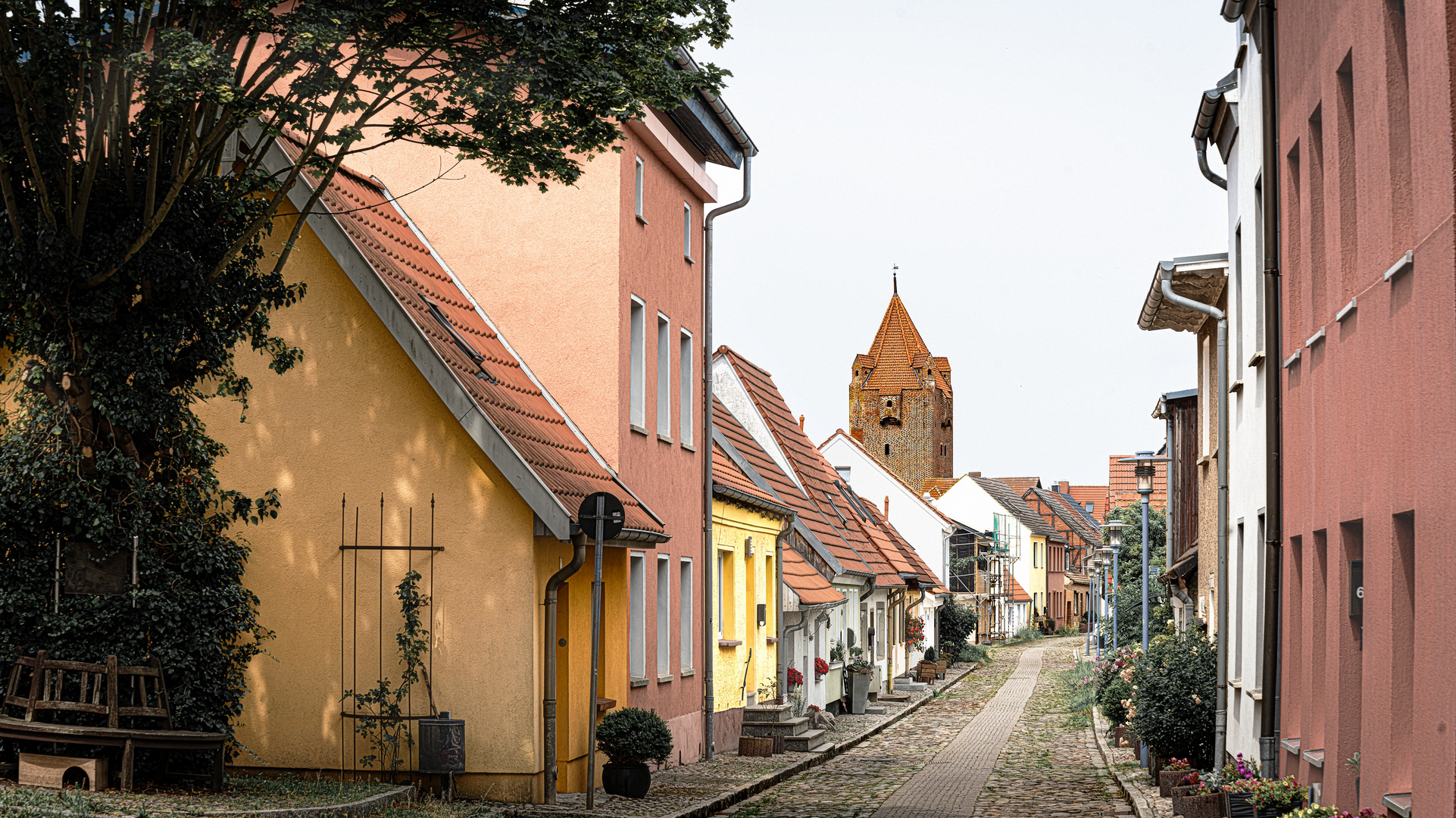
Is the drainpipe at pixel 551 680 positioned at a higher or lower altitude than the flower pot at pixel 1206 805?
higher

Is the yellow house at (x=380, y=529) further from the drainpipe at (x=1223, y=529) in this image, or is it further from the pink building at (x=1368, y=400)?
the drainpipe at (x=1223, y=529)

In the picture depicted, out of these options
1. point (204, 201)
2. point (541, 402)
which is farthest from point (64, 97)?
point (541, 402)

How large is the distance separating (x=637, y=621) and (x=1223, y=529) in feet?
21.5

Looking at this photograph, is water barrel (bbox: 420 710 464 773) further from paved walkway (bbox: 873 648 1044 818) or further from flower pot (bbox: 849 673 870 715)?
flower pot (bbox: 849 673 870 715)

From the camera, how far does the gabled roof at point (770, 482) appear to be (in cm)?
2566

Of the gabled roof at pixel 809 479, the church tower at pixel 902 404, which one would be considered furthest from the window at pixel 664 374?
the church tower at pixel 902 404

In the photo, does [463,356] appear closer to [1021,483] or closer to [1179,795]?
[1179,795]

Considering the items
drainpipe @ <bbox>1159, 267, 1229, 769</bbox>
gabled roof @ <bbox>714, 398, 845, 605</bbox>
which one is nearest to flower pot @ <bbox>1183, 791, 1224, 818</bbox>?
drainpipe @ <bbox>1159, 267, 1229, 769</bbox>

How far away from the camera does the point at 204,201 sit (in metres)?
11.5

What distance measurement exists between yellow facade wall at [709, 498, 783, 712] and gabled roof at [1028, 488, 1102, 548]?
8574cm

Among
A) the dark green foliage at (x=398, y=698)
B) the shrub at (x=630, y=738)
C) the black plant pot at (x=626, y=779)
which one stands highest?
the dark green foliage at (x=398, y=698)

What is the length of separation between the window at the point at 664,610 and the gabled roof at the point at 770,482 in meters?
4.55

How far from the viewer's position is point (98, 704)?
10.7 metres

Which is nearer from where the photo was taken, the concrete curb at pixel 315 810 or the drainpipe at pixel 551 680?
the concrete curb at pixel 315 810
